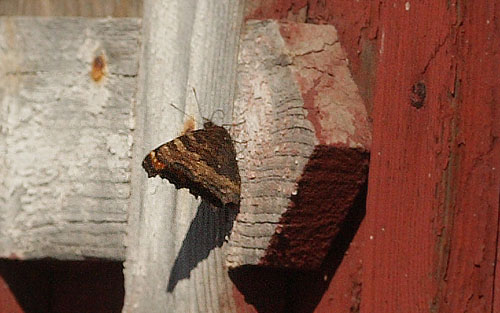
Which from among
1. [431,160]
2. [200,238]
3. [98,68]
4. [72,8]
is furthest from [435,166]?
[72,8]

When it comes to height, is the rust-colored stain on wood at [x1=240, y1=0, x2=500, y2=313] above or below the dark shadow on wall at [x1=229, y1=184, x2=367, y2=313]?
above

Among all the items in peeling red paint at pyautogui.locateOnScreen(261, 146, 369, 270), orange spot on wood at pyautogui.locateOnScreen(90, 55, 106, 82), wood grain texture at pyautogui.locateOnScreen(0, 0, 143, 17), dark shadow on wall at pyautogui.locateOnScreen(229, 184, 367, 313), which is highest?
wood grain texture at pyautogui.locateOnScreen(0, 0, 143, 17)

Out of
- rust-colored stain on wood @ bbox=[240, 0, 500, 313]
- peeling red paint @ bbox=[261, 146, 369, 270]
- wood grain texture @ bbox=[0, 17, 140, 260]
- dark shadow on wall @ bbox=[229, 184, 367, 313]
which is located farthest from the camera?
wood grain texture @ bbox=[0, 17, 140, 260]

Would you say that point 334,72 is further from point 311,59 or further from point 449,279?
point 449,279

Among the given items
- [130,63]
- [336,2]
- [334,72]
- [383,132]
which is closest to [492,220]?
[383,132]

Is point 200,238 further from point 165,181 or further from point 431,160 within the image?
point 431,160

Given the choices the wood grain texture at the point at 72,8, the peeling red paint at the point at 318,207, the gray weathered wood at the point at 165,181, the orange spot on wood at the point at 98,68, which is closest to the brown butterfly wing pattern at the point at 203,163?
the gray weathered wood at the point at 165,181

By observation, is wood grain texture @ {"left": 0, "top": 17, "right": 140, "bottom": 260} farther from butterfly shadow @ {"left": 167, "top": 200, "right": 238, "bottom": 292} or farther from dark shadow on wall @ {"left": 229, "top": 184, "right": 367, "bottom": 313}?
dark shadow on wall @ {"left": 229, "top": 184, "right": 367, "bottom": 313}

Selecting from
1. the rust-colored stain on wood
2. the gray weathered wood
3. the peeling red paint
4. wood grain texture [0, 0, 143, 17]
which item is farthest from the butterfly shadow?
wood grain texture [0, 0, 143, 17]
